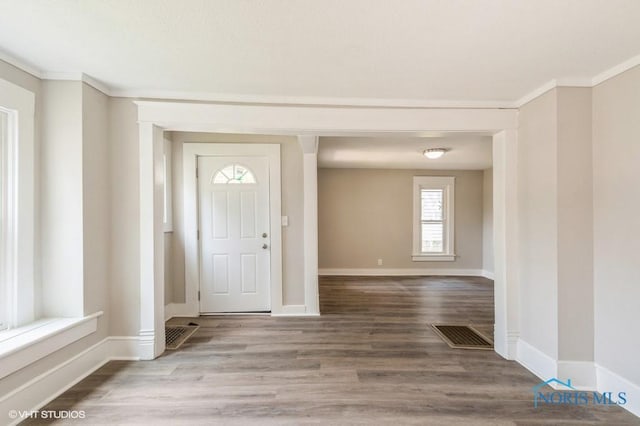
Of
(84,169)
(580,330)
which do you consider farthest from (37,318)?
(580,330)

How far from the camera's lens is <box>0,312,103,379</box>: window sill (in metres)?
1.68

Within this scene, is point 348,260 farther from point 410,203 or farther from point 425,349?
point 425,349

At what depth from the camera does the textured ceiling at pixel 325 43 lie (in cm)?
145

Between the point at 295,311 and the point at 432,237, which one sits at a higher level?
the point at 432,237

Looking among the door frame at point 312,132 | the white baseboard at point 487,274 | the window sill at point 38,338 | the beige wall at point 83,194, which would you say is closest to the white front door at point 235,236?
the door frame at point 312,132

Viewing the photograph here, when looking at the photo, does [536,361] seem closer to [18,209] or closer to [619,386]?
[619,386]

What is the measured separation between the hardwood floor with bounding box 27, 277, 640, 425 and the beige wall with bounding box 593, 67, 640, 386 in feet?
1.38

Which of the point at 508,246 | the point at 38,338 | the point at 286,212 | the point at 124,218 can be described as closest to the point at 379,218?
the point at 286,212

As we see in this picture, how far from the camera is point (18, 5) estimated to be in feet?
4.74

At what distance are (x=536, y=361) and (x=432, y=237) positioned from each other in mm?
4163

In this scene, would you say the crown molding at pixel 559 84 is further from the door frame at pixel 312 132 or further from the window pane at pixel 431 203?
the window pane at pixel 431 203

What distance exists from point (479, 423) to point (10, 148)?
3466 mm

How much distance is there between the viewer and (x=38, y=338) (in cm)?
184

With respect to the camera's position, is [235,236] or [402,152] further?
[402,152]
